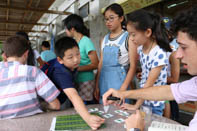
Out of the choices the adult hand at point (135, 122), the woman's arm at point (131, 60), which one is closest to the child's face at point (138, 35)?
the woman's arm at point (131, 60)

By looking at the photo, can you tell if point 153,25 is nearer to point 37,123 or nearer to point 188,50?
point 188,50

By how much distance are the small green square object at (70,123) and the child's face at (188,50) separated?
→ 59 cm

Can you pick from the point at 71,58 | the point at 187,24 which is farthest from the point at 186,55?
the point at 71,58

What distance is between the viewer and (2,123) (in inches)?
42.3

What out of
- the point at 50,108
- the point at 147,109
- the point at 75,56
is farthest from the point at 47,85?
the point at 147,109

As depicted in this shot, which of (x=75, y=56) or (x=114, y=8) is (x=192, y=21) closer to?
(x=75, y=56)

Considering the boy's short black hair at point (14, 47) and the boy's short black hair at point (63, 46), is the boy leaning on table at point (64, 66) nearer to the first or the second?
the boy's short black hair at point (63, 46)

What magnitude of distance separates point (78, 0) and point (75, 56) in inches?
261

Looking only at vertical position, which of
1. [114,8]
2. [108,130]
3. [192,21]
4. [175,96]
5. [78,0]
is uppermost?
[78,0]

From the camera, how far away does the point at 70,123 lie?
1052 millimetres

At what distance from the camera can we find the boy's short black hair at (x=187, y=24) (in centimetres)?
79

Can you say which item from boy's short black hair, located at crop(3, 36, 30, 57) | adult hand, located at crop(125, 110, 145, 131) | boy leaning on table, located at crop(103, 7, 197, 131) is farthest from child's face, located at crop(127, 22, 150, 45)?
boy's short black hair, located at crop(3, 36, 30, 57)

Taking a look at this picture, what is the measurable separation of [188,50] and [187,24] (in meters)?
0.13

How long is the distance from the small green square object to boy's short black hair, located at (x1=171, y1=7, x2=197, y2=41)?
27.0 inches
